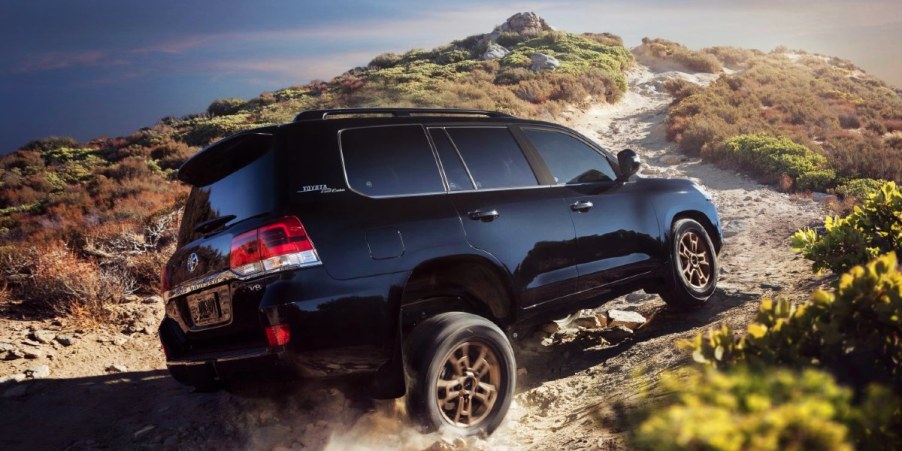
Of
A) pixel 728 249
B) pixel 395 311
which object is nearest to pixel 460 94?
pixel 728 249

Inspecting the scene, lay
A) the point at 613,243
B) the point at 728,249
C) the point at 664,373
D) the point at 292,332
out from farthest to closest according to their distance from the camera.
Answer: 1. the point at 728,249
2. the point at 613,243
3. the point at 664,373
4. the point at 292,332

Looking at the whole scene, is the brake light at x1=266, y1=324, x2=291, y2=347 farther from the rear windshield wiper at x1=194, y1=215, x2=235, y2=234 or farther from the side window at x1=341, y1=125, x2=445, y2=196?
the side window at x1=341, y1=125, x2=445, y2=196

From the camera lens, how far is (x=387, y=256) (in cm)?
341

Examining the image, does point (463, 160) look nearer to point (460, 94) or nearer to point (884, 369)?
point (884, 369)

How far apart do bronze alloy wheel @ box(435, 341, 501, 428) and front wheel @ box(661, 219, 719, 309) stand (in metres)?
2.29

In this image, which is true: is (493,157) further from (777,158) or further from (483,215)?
(777,158)

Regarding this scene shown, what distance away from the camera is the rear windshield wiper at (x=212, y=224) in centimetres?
354

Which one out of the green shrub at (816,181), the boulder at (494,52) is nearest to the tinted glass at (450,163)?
the green shrub at (816,181)

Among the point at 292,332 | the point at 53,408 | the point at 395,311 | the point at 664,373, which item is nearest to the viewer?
the point at 292,332

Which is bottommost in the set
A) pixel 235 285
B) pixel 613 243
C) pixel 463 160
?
pixel 613 243

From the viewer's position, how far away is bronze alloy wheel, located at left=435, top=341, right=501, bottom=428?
11.7ft

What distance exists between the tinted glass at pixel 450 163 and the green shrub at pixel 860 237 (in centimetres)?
192

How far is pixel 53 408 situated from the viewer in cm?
520

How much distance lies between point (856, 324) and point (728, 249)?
7429mm
